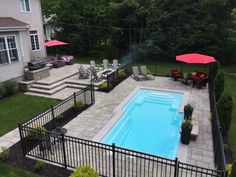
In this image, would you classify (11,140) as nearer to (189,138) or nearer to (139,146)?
(139,146)

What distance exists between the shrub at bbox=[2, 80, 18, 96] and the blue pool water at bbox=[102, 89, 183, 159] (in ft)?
24.2

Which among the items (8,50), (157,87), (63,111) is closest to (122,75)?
(157,87)

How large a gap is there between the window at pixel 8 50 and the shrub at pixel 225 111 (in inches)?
501

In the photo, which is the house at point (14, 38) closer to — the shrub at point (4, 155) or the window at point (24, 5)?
the window at point (24, 5)

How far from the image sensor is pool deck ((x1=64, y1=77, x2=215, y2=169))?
750cm

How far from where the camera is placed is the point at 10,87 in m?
13.3

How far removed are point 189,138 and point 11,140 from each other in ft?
22.7

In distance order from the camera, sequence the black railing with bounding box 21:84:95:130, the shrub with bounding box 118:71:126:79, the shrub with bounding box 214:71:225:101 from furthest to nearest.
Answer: the shrub with bounding box 118:71:126:79, the shrub with bounding box 214:71:225:101, the black railing with bounding box 21:84:95:130

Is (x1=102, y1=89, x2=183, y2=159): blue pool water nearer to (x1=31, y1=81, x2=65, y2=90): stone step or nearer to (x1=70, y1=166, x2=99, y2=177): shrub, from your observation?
(x1=70, y1=166, x2=99, y2=177): shrub

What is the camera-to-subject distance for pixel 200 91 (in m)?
14.0

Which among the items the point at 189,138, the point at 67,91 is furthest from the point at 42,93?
the point at 189,138

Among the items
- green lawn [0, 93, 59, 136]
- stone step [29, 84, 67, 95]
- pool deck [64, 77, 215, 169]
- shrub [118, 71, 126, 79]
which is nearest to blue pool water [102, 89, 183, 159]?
pool deck [64, 77, 215, 169]

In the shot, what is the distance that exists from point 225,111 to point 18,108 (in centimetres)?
1007

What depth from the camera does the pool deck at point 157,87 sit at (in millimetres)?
7496
